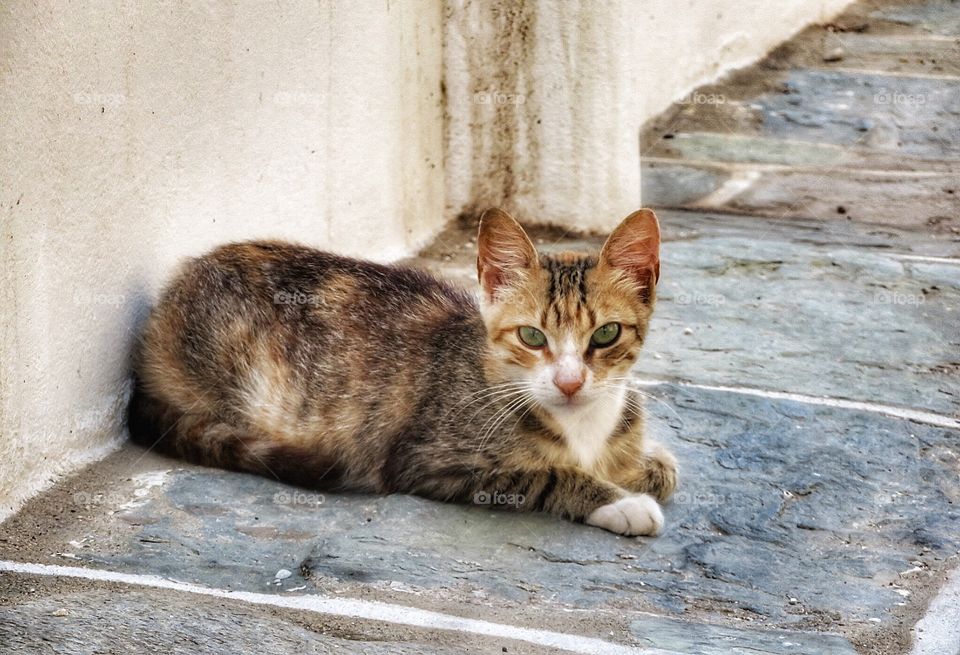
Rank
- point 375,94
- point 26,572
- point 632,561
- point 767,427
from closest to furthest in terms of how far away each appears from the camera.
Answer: point 26,572, point 632,561, point 767,427, point 375,94

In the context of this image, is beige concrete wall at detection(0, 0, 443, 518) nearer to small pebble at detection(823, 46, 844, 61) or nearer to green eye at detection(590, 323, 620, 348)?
green eye at detection(590, 323, 620, 348)

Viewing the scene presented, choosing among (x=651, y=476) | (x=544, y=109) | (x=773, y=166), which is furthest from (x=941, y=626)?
(x=773, y=166)

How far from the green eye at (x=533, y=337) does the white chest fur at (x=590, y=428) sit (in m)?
0.30

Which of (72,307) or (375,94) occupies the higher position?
(375,94)

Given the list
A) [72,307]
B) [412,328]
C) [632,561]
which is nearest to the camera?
[632,561]

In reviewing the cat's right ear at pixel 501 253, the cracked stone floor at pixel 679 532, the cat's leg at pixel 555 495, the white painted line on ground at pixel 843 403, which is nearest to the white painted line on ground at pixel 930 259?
the cracked stone floor at pixel 679 532

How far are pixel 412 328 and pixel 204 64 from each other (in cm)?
153

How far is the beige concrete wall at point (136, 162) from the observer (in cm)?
427

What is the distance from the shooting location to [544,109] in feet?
25.8

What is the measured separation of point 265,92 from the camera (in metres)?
5.95

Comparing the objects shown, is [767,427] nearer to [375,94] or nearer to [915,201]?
[375,94]

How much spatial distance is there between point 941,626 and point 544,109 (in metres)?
4.83

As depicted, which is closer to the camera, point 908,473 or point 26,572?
point 26,572

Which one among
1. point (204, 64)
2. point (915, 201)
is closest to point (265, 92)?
point (204, 64)
